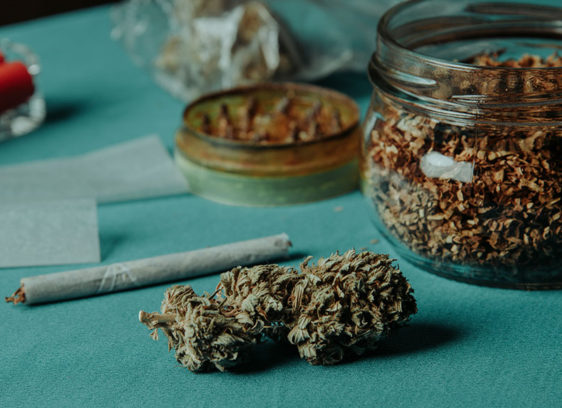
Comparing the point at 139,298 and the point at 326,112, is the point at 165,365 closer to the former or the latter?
the point at 139,298

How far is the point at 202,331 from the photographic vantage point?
1.72ft

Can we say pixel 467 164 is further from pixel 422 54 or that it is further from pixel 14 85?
pixel 14 85

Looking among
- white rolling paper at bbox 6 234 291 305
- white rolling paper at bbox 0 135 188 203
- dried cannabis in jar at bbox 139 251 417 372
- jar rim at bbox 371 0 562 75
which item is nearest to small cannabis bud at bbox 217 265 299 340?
dried cannabis in jar at bbox 139 251 417 372

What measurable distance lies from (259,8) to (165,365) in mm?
683

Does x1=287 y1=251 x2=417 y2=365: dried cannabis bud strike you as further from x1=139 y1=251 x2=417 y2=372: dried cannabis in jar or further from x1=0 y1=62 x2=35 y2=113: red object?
x1=0 y1=62 x2=35 y2=113: red object

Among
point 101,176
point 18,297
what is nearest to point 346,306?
point 18,297

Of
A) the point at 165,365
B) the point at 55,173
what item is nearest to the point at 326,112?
the point at 55,173

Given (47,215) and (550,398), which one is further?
(47,215)

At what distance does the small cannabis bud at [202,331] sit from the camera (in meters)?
0.53

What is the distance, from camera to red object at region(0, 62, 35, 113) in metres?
0.99

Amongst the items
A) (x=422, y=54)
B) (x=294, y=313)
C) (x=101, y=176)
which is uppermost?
(x=422, y=54)

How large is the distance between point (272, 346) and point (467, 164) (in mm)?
229

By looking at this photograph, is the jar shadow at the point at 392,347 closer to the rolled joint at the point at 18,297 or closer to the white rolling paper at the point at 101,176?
the rolled joint at the point at 18,297

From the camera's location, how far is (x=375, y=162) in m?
0.70
